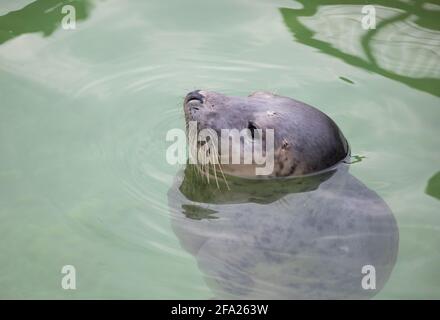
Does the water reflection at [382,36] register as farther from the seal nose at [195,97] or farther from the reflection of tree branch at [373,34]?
the seal nose at [195,97]

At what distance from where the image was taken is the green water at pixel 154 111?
4094mm

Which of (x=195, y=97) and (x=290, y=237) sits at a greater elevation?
(x=195, y=97)

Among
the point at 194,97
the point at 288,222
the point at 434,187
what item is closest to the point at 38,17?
the point at 194,97

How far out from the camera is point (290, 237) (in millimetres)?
3859

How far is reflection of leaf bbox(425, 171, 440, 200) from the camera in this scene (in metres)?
4.62

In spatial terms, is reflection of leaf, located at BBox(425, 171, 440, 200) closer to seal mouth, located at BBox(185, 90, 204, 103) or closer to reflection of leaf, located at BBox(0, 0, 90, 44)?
seal mouth, located at BBox(185, 90, 204, 103)

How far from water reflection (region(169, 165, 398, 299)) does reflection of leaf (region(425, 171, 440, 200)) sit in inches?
26.2

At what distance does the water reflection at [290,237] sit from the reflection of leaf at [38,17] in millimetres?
2578

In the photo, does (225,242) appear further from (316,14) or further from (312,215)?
(316,14)

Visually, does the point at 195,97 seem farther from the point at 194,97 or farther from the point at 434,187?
the point at 434,187

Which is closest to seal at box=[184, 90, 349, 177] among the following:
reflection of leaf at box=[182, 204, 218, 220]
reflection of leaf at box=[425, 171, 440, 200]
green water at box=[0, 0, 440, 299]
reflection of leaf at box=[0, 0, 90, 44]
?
reflection of leaf at box=[182, 204, 218, 220]

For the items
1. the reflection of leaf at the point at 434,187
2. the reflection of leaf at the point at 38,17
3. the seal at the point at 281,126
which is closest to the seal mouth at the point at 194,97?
the seal at the point at 281,126

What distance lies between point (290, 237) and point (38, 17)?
3.41 metres

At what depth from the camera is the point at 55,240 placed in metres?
4.23
